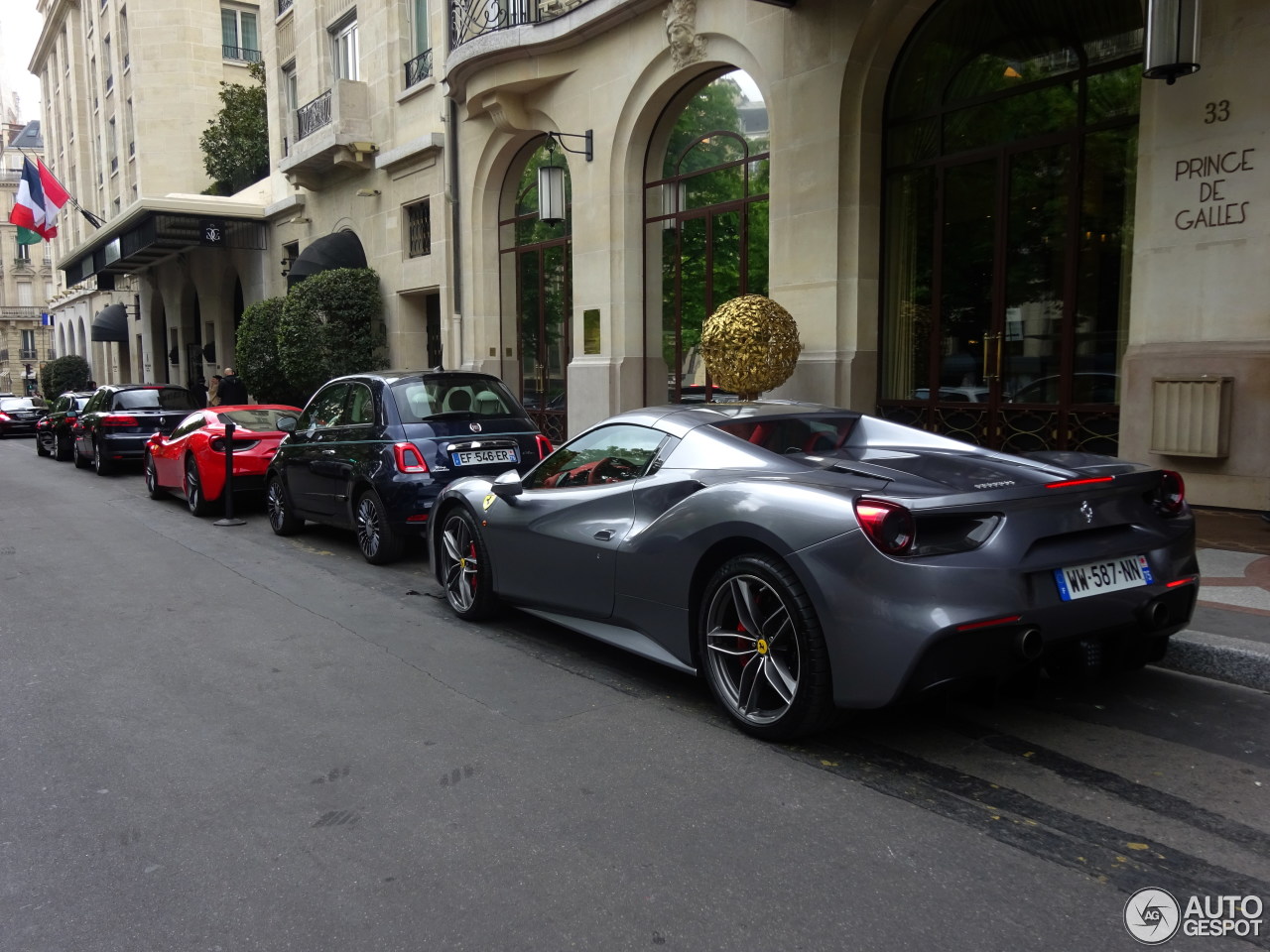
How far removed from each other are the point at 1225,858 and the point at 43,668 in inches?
218

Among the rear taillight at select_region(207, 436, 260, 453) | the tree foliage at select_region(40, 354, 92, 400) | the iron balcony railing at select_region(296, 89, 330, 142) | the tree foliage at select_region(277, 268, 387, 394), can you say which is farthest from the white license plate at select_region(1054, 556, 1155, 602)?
the tree foliage at select_region(40, 354, 92, 400)

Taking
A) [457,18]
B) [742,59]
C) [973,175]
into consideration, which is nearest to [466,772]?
[973,175]

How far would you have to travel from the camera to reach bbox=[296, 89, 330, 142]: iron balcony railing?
21.8 metres

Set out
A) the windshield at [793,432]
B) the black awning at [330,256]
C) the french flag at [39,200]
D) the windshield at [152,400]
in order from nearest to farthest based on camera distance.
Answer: the windshield at [793,432]
the windshield at [152,400]
the black awning at [330,256]
the french flag at [39,200]

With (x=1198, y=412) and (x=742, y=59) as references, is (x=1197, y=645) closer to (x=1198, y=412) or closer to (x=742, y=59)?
(x=1198, y=412)

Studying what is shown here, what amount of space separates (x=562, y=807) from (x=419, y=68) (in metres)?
18.5

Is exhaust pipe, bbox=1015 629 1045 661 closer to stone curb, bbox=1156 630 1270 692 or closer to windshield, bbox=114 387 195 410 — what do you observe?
stone curb, bbox=1156 630 1270 692

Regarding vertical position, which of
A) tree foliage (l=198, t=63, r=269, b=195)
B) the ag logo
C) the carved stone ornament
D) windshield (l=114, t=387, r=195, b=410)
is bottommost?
the ag logo

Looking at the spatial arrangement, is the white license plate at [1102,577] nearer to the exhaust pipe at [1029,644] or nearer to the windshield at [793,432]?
the exhaust pipe at [1029,644]

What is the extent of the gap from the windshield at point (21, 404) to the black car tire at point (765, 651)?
32851 millimetres

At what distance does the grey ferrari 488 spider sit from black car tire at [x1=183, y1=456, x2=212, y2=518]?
743 cm

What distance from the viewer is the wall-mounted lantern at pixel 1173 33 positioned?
7.15 meters

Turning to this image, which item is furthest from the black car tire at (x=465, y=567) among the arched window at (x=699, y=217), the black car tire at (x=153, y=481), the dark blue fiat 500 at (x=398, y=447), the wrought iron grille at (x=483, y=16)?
the wrought iron grille at (x=483, y=16)

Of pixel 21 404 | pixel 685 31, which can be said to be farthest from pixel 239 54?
pixel 685 31
